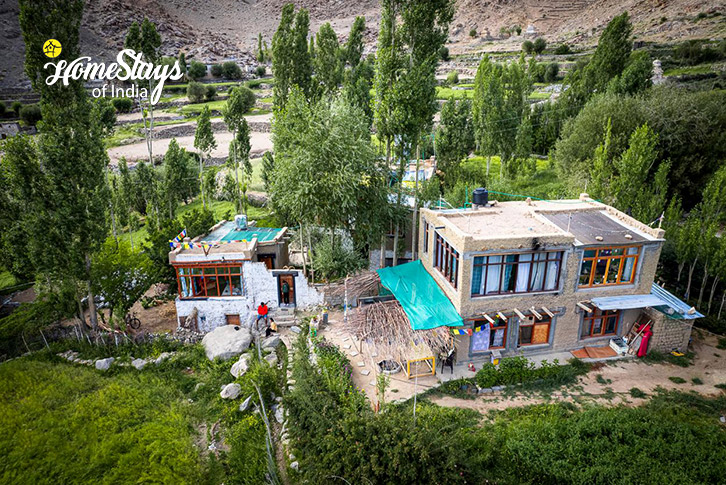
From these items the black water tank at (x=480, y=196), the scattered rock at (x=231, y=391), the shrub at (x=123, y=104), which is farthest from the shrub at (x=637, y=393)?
the shrub at (x=123, y=104)

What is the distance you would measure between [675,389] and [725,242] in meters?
8.02

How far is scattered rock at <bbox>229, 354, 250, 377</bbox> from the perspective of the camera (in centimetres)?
1717

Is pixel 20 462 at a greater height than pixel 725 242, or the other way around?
pixel 725 242

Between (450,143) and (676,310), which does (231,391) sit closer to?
(676,310)

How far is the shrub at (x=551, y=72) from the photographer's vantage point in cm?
7044

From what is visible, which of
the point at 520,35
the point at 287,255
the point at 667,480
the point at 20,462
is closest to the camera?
the point at 667,480

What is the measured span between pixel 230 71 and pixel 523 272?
9351cm

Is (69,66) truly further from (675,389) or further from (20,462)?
(675,389)

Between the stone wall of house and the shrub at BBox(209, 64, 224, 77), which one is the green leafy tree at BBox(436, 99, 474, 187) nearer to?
the stone wall of house

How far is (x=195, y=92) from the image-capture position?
73.9 m

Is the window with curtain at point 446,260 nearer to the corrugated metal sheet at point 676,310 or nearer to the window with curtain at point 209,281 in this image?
the corrugated metal sheet at point 676,310

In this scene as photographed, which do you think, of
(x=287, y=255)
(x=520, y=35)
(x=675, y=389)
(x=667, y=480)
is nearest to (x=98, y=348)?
(x=287, y=255)

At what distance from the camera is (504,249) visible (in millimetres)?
15844

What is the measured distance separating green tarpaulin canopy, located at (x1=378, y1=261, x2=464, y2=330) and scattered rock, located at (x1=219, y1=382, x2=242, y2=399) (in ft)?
23.8
